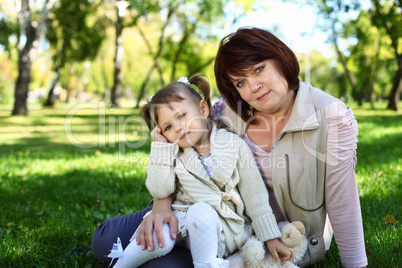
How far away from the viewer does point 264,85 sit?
7.52 ft

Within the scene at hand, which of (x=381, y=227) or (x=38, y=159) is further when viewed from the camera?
(x=38, y=159)

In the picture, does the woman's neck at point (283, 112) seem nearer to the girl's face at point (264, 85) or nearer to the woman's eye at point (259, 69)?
the girl's face at point (264, 85)

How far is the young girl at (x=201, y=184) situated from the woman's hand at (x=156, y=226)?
0.11 ft

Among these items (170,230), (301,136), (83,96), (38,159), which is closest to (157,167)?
Result: (170,230)

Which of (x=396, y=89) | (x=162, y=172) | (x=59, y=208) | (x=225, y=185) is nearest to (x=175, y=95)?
(x=162, y=172)

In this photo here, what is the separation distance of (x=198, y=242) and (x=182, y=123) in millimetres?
749

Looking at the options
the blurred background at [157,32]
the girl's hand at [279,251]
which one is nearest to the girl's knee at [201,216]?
the girl's hand at [279,251]

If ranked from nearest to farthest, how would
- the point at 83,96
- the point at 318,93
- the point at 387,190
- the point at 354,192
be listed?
the point at 354,192, the point at 318,93, the point at 387,190, the point at 83,96

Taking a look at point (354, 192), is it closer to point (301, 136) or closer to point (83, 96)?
point (301, 136)

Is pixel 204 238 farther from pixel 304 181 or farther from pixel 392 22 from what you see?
pixel 392 22

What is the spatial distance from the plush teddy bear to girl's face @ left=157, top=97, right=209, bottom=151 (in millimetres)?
717

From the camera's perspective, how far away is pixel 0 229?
3100mm

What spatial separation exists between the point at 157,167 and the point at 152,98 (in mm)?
482

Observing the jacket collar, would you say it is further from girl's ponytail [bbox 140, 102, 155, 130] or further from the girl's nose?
girl's ponytail [bbox 140, 102, 155, 130]
